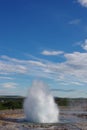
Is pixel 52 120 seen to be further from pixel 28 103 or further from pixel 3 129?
pixel 3 129

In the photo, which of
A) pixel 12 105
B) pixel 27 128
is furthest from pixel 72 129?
pixel 12 105

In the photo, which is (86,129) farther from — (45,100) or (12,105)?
(12,105)

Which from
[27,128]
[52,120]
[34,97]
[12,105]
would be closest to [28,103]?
[34,97]

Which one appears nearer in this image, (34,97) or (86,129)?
(86,129)

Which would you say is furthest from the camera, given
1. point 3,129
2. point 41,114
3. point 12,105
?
point 12,105

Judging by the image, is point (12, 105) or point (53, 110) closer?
point (53, 110)

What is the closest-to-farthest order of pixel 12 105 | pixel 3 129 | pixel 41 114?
pixel 3 129
pixel 41 114
pixel 12 105

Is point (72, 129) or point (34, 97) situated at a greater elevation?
point (34, 97)

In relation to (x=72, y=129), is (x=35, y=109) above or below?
above
